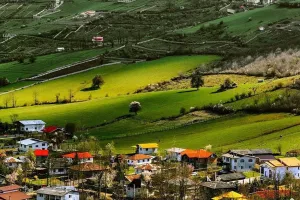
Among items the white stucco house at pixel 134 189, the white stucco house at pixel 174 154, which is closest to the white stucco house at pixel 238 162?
the white stucco house at pixel 174 154

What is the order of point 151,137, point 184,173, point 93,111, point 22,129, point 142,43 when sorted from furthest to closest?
1. point 142,43
2. point 93,111
3. point 22,129
4. point 151,137
5. point 184,173

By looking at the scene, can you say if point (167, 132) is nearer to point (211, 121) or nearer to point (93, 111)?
point (211, 121)

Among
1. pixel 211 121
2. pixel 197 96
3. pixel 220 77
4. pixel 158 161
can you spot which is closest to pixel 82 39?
pixel 220 77

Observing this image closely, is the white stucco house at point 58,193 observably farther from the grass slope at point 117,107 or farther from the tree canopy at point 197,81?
the tree canopy at point 197,81

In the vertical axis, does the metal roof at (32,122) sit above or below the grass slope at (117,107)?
below

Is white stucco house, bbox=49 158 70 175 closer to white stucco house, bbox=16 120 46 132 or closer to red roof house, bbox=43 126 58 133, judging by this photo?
red roof house, bbox=43 126 58 133

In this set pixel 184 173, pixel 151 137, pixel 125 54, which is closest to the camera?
pixel 184 173
